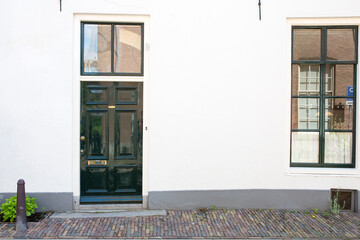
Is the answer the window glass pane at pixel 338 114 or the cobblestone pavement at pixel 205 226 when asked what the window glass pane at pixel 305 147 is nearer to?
the window glass pane at pixel 338 114

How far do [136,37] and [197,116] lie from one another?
1.86 metres

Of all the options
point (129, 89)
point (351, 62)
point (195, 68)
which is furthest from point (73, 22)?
point (351, 62)

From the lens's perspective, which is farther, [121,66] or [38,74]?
[121,66]

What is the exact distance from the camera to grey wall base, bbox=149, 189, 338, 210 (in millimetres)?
5328

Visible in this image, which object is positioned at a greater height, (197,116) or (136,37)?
(136,37)

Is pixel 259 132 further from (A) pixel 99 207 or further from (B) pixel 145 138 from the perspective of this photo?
(A) pixel 99 207

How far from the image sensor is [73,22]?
17.0 ft

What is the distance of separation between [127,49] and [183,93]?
135cm

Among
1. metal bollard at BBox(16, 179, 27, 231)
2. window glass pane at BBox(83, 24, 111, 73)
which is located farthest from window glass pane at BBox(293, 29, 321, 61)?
metal bollard at BBox(16, 179, 27, 231)

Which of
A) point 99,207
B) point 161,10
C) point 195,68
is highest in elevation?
point 161,10

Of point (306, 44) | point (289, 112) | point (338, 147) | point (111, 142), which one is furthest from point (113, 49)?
point (338, 147)

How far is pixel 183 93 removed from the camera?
5.31 m

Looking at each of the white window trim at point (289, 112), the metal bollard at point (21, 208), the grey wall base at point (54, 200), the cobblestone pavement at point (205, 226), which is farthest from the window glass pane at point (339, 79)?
the metal bollard at point (21, 208)

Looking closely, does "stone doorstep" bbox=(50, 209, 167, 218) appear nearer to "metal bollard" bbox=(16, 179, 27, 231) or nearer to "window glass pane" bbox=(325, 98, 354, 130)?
"metal bollard" bbox=(16, 179, 27, 231)
